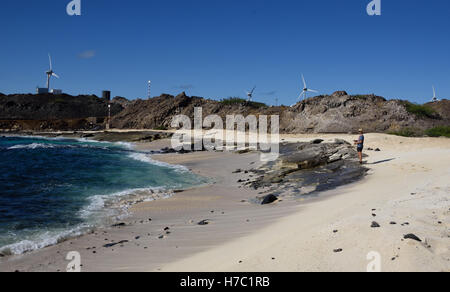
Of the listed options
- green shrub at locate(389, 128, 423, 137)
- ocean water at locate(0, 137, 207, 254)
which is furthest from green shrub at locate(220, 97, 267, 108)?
ocean water at locate(0, 137, 207, 254)

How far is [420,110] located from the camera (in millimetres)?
30938

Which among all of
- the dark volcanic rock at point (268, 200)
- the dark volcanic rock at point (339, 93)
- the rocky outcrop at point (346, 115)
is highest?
the dark volcanic rock at point (339, 93)

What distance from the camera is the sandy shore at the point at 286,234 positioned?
4387mm

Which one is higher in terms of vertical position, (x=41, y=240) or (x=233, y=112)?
(x=233, y=112)

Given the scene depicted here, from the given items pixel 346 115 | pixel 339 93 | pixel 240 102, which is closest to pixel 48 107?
pixel 240 102

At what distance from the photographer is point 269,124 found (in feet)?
124

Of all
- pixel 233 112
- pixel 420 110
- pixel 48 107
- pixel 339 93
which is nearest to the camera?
pixel 420 110

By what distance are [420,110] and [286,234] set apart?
30674 mm

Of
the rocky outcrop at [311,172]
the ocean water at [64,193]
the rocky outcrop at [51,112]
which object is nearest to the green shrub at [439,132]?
the rocky outcrop at [311,172]

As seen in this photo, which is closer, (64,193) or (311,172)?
(64,193)

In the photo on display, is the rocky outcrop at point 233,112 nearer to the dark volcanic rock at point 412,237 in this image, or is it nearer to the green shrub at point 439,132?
the green shrub at point 439,132

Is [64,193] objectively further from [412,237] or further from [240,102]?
[240,102]

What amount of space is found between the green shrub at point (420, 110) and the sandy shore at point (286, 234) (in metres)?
22.8
